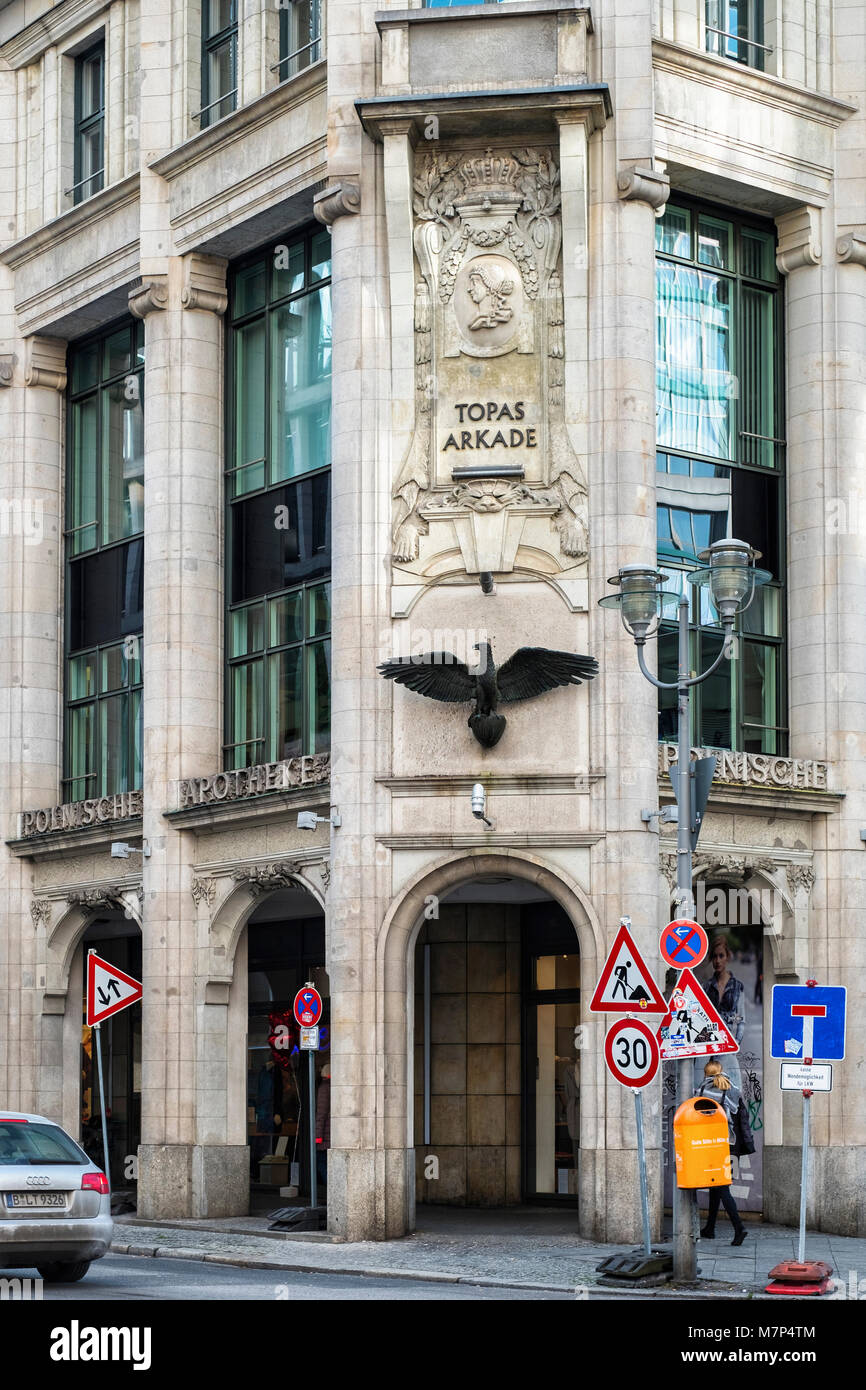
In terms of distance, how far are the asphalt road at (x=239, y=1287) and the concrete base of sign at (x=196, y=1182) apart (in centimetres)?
665

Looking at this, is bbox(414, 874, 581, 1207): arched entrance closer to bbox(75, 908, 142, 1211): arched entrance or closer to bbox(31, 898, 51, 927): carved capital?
bbox(31, 898, 51, 927): carved capital

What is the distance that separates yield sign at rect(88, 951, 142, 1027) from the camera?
3017 centimetres

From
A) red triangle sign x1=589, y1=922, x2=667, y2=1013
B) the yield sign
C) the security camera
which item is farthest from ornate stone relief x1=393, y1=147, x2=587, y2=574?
red triangle sign x1=589, y1=922, x2=667, y2=1013

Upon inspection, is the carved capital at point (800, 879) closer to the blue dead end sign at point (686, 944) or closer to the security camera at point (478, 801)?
the security camera at point (478, 801)

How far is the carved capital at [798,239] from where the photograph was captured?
100 feet

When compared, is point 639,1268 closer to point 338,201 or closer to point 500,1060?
point 500,1060

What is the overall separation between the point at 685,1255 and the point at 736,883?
9.19m

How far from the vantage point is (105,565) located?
36.1 m

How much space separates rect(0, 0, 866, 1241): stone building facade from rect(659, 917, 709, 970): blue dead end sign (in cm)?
547

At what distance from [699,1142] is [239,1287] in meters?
4.60

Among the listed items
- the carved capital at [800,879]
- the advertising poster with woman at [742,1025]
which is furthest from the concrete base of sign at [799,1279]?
the carved capital at [800,879]

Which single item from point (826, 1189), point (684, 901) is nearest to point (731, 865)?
point (826, 1189)
